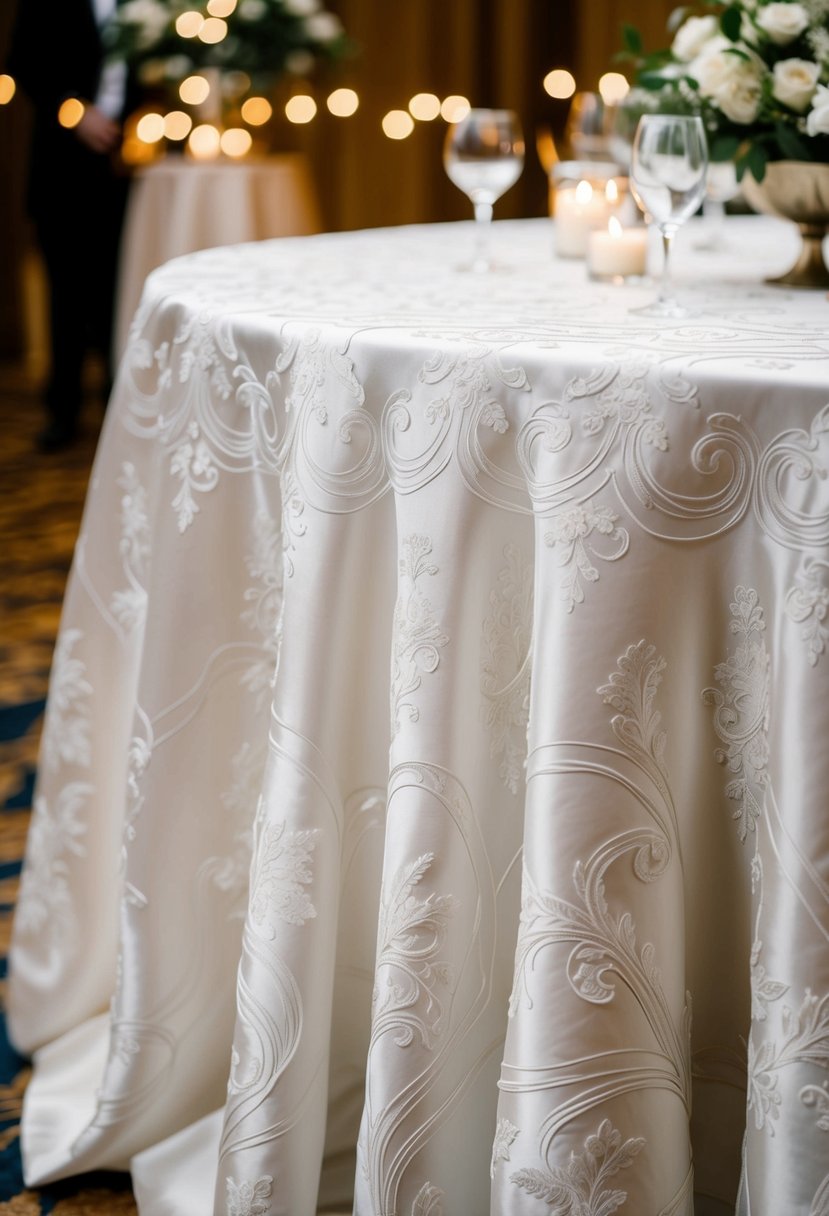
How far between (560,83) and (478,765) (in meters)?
4.75

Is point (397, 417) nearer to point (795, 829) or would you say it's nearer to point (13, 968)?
point (795, 829)

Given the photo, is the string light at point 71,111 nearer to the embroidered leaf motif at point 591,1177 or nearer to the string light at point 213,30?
the string light at point 213,30

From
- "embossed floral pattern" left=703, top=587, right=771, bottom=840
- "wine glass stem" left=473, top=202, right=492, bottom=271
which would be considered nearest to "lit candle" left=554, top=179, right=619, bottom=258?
"wine glass stem" left=473, top=202, right=492, bottom=271

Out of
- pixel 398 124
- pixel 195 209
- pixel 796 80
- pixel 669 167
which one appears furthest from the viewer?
pixel 398 124

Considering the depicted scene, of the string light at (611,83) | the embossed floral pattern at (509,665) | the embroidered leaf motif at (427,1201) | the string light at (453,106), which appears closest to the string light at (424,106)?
the string light at (453,106)

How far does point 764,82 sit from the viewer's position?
1.46 meters

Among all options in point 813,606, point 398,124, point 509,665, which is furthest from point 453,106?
point 813,606

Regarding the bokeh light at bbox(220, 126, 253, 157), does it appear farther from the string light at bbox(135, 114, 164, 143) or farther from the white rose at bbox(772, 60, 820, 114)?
the white rose at bbox(772, 60, 820, 114)

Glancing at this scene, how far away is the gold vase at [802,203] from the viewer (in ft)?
4.92

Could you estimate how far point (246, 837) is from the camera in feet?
4.43

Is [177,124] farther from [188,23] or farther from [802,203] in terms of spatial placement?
[802,203]

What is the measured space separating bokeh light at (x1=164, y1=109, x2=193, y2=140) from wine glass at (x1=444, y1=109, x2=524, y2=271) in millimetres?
3381

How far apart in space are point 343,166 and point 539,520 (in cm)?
533

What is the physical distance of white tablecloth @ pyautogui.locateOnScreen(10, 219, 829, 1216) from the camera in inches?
38.8
